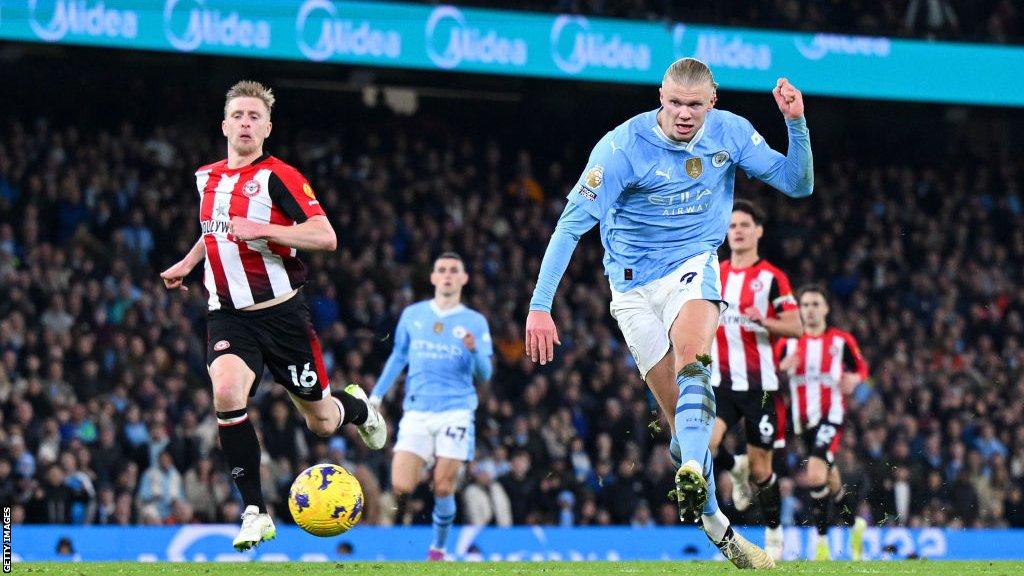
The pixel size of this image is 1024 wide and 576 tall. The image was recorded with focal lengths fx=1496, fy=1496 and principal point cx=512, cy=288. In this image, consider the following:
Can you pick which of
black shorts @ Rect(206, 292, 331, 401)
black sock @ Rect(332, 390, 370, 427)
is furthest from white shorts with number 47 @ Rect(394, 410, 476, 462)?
black shorts @ Rect(206, 292, 331, 401)

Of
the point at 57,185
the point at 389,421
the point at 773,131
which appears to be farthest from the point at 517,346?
the point at 773,131

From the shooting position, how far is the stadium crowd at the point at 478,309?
15.3m

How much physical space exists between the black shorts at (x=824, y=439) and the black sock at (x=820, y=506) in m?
0.26

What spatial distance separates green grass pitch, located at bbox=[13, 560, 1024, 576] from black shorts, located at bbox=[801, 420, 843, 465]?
3.04 m

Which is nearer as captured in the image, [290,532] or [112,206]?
[290,532]

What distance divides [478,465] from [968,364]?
814 centimetres

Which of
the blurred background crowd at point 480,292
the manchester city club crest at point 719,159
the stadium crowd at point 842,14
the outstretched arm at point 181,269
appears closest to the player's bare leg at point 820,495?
the blurred background crowd at point 480,292

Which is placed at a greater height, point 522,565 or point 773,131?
point 773,131

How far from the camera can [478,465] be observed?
16.6m

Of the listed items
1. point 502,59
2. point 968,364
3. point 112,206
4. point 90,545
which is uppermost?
point 502,59

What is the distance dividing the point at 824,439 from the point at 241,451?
6009 millimetres

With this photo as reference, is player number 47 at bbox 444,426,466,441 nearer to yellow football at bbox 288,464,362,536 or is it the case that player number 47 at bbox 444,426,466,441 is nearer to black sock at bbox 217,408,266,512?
yellow football at bbox 288,464,362,536

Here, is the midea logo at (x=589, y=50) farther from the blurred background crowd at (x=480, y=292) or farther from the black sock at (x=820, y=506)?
the black sock at (x=820, y=506)

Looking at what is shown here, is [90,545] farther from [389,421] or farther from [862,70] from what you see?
[862,70]
